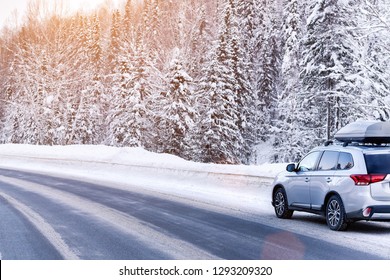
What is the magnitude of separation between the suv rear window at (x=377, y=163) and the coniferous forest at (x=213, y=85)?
1089 cm

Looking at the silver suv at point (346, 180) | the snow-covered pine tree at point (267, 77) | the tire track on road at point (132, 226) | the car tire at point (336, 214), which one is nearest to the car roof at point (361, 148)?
the silver suv at point (346, 180)

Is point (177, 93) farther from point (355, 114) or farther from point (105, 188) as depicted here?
point (105, 188)

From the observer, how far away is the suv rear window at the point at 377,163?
11.0 m

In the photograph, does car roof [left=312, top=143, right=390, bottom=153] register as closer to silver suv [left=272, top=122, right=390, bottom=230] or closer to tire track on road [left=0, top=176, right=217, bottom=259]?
silver suv [left=272, top=122, right=390, bottom=230]

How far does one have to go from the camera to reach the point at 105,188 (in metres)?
22.0

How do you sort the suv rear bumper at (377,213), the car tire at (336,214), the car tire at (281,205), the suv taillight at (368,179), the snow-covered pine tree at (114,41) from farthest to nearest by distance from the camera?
the snow-covered pine tree at (114,41) → the car tire at (281,205) → the car tire at (336,214) → the suv taillight at (368,179) → the suv rear bumper at (377,213)

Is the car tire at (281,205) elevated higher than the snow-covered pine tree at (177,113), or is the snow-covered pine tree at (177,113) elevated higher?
the snow-covered pine tree at (177,113)

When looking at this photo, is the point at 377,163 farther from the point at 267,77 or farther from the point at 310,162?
the point at 267,77

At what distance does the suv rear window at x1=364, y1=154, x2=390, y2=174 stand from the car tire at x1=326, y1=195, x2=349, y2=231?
0.88 m

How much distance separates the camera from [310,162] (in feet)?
43.3

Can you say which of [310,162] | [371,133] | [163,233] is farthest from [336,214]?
[163,233]

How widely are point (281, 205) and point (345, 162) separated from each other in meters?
2.61

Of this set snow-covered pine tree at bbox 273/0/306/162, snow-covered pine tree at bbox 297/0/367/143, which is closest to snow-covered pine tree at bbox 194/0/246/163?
snow-covered pine tree at bbox 273/0/306/162

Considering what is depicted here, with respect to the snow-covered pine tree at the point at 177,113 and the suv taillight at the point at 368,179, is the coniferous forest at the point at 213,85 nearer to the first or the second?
the snow-covered pine tree at the point at 177,113
